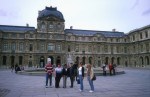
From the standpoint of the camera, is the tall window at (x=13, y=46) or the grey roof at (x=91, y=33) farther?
the grey roof at (x=91, y=33)

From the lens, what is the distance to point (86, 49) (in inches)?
2638

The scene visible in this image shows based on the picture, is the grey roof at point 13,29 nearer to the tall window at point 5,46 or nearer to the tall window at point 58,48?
the tall window at point 5,46

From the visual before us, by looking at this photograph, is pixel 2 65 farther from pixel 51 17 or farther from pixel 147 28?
pixel 147 28

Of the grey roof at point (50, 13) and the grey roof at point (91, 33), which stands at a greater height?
the grey roof at point (50, 13)

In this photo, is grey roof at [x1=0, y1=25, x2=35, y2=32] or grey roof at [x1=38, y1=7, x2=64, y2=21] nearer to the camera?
grey roof at [x1=0, y1=25, x2=35, y2=32]

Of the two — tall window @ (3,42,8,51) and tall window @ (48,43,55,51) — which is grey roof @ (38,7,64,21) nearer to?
tall window @ (48,43,55,51)

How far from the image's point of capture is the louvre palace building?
193 ft

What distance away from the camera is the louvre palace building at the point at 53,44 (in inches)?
2311

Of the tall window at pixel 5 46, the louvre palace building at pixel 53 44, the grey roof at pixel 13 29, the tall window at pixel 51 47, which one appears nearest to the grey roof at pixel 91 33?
the louvre palace building at pixel 53 44

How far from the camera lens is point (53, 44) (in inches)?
2416

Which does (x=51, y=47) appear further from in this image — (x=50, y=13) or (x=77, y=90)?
(x=77, y=90)

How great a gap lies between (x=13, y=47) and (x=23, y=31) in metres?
6.01

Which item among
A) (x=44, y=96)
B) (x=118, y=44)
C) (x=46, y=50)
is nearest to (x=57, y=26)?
(x=46, y=50)

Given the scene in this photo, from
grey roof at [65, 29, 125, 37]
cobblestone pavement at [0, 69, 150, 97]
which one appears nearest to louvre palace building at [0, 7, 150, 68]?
grey roof at [65, 29, 125, 37]
